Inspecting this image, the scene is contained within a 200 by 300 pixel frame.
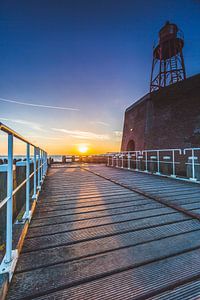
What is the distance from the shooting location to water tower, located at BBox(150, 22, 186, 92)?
10.3 meters

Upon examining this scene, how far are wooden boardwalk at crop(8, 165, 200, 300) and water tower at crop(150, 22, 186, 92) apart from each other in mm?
10514

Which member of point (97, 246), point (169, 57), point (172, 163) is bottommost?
point (97, 246)

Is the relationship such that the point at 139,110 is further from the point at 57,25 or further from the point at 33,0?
the point at 33,0

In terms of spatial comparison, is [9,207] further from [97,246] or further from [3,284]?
[97,246]

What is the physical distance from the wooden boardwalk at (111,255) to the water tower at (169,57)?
10514 millimetres

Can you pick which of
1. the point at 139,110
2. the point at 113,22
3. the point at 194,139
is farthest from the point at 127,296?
the point at 139,110

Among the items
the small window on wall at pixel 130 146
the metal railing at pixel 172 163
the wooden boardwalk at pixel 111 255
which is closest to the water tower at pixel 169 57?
the small window on wall at pixel 130 146

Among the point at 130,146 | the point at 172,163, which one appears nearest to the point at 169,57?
the point at 130,146

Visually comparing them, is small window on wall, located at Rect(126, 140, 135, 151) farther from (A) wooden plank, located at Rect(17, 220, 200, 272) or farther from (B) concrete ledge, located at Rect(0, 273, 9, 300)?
(B) concrete ledge, located at Rect(0, 273, 9, 300)

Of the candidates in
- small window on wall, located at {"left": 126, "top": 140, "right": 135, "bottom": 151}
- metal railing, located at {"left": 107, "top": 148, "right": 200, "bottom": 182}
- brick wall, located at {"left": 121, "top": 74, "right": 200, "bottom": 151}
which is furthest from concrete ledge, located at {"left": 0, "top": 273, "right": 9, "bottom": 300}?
small window on wall, located at {"left": 126, "top": 140, "right": 135, "bottom": 151}

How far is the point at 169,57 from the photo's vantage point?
11.0m

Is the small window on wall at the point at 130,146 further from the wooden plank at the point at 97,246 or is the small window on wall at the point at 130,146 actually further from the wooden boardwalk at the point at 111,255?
the wooden plank at the point at 97,246

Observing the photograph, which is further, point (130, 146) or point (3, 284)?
point (130, 146)

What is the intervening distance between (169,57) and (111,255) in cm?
1361
